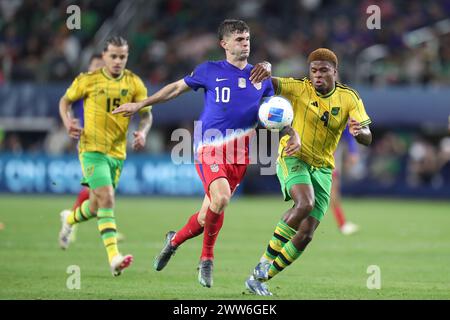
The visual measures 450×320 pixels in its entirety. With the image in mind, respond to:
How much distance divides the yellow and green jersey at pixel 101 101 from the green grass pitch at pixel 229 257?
1.46 metres

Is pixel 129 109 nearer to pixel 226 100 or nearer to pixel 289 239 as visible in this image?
pixel 226 100

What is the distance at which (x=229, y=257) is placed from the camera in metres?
13.1

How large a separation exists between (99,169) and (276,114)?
2636 mm

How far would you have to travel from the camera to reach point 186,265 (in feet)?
39.8

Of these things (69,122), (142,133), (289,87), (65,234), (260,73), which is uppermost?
(260,73)

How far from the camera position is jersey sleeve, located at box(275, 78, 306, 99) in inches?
395

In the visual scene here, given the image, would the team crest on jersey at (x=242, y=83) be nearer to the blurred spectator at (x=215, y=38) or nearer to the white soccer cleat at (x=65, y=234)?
the white soccer cleat at (x=65, y=234)

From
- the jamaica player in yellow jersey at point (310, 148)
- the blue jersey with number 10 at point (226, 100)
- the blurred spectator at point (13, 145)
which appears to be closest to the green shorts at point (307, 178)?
the jamaica player in yellow jersey at point (310, 148)

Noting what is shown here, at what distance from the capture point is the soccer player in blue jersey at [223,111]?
984cm

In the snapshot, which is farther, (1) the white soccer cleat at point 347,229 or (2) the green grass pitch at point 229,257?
(1) the white soccer cleat at point 347,229

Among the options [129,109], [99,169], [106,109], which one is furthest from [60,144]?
[129,109]

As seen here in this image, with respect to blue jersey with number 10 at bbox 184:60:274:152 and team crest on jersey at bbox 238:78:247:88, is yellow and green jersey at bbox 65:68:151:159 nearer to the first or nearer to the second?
blue jersey with number 10 at bbox 184:60:274:152
